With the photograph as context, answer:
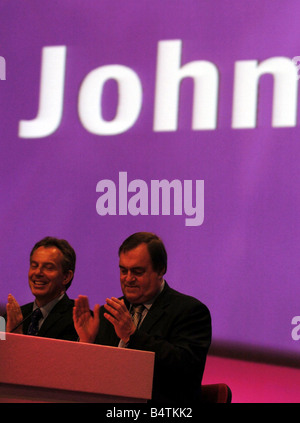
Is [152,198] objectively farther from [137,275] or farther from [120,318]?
[120,318]

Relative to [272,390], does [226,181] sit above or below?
above

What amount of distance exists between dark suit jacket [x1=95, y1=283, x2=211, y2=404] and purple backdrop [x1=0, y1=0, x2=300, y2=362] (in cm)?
135

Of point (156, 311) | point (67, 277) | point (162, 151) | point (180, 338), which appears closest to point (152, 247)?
point (156, 311)

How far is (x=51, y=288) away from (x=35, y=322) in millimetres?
142

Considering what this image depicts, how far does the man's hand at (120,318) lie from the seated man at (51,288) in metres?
0.51

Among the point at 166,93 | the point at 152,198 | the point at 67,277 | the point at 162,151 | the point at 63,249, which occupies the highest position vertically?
the point at 166,93

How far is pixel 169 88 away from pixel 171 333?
202cm

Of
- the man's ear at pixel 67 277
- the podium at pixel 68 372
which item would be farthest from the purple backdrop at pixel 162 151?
the podium at pixel 68 372

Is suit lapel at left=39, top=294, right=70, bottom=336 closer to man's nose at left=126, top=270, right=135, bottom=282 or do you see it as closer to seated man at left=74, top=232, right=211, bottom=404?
seated man at left=74, top=232, right=211, bottom=404

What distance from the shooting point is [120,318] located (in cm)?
231

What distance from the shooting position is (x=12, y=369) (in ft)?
6.26

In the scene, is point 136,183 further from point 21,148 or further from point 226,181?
point 21,148

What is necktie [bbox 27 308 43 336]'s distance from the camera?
2.86 m
